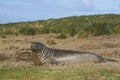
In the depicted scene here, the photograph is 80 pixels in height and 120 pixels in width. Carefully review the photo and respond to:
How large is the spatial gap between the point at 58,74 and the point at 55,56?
5.01 meters

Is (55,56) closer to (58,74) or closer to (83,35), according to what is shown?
(58,74)

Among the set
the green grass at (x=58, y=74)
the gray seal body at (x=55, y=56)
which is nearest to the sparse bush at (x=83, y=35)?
the gray seal body at (x=55, y=56)

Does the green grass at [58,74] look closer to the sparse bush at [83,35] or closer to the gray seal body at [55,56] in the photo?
the gray seal body at [55,56]

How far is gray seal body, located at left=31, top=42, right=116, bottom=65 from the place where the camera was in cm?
2270

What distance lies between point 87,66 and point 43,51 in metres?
3.14

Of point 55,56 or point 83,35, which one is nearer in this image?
point 55,56

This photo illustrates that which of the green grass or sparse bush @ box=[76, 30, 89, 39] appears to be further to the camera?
sparse bush @ box=[76, 30, 89, 39]

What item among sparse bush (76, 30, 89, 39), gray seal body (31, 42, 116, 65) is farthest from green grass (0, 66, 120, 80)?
sparse bush (76, 30, 89, 39)

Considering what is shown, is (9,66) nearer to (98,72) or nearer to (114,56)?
(98,72)

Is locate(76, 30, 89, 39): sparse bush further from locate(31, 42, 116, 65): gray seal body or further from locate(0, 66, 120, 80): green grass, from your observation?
locate(0, 66, 120, 80): green grass

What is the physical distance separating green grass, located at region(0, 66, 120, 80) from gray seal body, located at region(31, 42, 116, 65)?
7.49 feet

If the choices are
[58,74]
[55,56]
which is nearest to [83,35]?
[55,56]

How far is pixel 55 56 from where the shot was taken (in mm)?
23281

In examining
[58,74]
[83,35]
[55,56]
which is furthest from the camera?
[83,35]
